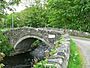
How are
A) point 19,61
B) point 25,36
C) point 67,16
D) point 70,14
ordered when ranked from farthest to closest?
1. point 67,16
2. point 70,14
3. point 25,36
4. point 19,61

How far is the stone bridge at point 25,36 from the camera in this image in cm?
3920

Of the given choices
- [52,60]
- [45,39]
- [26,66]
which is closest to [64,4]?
[45,39]

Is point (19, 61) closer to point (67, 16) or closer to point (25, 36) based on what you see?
point (25, 36)

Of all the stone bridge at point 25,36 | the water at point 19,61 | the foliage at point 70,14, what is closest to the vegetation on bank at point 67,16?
the foliage at point 70,14

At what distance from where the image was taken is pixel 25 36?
1703 inches

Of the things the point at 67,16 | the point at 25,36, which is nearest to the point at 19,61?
the point at 25,36

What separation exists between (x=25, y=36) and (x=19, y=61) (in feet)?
13.8

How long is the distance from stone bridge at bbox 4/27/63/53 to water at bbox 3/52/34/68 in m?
1.58

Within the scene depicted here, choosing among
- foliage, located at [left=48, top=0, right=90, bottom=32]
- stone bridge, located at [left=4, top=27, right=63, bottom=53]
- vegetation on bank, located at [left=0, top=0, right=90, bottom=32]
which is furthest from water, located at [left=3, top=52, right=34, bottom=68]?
foliage, located at [left=48, top=0, right=90, bottom=32]

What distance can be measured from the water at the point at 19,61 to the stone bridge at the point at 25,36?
158cm

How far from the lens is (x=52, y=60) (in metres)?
10.5

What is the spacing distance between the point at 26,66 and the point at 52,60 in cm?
2597

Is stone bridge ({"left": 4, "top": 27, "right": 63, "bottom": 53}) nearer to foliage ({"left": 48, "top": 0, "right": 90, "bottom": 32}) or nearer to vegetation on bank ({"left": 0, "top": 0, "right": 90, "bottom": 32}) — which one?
vegetation on bank ({"left": 0, "top": 0, "right": 90, "bottom": 32})

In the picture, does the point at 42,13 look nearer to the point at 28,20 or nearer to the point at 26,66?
the point at 28,20
